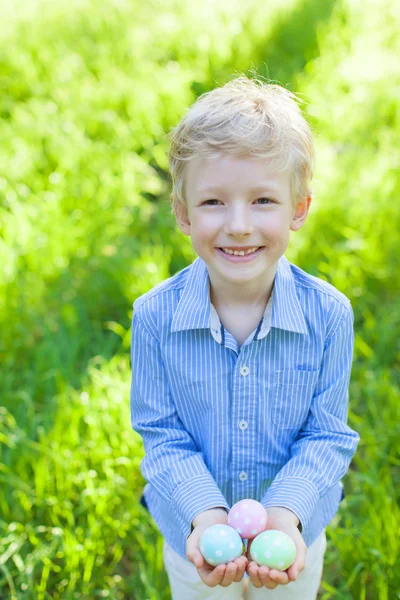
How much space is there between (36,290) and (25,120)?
1376mm

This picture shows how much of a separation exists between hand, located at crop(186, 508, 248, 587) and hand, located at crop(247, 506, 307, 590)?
0.10 feet

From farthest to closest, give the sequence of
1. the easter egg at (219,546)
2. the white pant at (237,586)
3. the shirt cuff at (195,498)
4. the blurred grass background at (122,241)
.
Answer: the blurred grass background at (122,241), the white pant at (237,586), the shirt cuff at (195,498), the easter egg at (219,546)

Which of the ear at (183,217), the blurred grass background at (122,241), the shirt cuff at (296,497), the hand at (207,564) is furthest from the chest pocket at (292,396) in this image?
A: the blurred grass background at (122,241)

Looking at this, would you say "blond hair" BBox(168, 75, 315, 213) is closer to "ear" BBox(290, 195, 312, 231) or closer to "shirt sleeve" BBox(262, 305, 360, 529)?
"ear" BBox(290, 195, 312, 231)

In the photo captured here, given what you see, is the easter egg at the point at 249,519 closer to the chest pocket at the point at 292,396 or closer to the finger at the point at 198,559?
the finger at the point at 198,559

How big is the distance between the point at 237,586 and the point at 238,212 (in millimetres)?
852

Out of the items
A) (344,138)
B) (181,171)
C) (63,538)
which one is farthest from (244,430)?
(344,138)

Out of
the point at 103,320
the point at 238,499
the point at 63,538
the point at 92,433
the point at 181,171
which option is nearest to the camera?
the point at 181,171

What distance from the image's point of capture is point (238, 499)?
1.59 meters

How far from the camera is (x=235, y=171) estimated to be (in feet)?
4.43

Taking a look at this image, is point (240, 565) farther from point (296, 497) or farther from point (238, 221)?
point (238, 221)

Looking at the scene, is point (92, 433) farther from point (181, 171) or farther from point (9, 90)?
point (9, 90)

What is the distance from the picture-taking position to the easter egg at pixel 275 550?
1.34 metres

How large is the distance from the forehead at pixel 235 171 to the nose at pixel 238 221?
46mm
